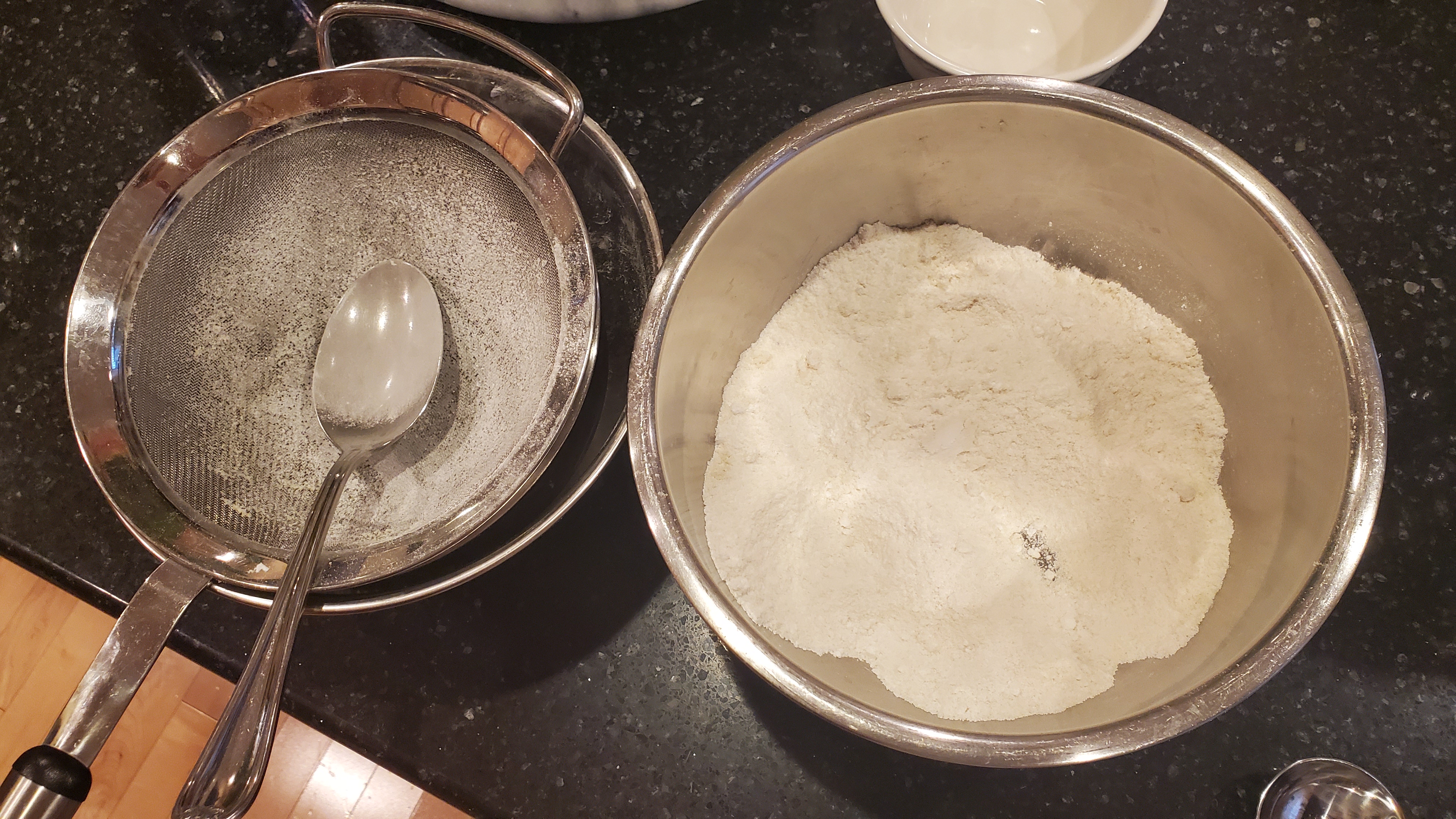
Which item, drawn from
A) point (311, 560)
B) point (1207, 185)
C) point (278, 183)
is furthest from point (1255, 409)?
point (278, 183)

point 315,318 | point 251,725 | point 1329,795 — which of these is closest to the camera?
point 251,725

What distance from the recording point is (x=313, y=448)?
29.2 inches

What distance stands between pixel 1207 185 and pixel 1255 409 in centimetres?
19

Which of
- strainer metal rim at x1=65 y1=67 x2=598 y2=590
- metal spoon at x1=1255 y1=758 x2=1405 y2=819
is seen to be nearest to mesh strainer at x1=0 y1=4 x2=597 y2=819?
strainer metal rim at x1=65 y1=67 x2=598 y2=590

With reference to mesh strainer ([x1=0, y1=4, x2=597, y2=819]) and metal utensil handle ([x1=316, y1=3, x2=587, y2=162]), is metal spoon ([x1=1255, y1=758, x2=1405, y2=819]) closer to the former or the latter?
mesh strainer ([x1=0, y1=4, x2=597, y2=819])

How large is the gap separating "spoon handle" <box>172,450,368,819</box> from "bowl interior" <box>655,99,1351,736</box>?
0.31 m

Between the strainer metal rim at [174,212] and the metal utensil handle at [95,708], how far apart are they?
36mm

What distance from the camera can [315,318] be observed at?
77 cm

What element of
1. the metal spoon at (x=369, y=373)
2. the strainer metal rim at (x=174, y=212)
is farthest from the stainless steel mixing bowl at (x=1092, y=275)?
the metal spoon at (x=369, y=373)

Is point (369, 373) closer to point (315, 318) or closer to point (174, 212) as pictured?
point (315, 318)

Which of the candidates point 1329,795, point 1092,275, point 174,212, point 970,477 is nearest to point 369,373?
point 174,212

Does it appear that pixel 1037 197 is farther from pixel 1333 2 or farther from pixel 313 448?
pixel 313 448

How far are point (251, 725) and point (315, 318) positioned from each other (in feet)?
1.28

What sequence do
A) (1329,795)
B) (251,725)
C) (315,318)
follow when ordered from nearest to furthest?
(251,725) → (1329,795) → (315,318)
